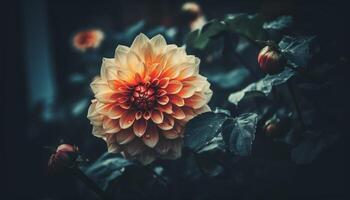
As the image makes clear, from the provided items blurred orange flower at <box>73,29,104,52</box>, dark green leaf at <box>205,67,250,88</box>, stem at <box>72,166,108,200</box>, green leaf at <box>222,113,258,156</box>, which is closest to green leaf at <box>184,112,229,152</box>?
green leaf at <box>222,113,258,156</box>

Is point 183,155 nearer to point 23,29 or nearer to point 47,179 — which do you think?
point 47,179

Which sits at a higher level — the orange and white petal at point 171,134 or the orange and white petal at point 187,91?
the orange and white petal at point 187,91

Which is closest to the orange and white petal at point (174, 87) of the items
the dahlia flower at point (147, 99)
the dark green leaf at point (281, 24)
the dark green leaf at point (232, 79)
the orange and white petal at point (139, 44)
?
the dahlia flower at point (147, 99)

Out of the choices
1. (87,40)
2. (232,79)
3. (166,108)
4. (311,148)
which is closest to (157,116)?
(166,108)

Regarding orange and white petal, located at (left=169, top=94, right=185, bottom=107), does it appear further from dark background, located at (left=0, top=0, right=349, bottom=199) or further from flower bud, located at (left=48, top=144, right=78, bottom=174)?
dark background, located at (left=0, top=0, right=349, bottom=199)

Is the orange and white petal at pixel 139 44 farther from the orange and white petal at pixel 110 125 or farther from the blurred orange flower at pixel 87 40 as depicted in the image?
the blurred orange flower at pixel 87 40

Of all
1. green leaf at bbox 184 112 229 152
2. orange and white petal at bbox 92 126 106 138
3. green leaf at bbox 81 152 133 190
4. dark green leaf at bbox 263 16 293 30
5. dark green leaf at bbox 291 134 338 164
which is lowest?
dark green leaf at bbox 291 134 338 164
